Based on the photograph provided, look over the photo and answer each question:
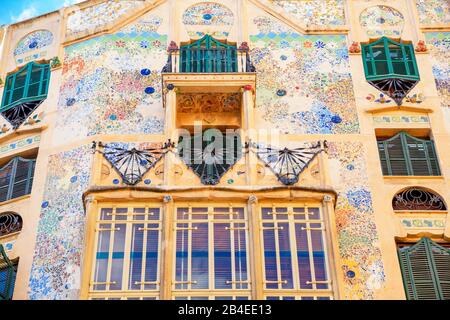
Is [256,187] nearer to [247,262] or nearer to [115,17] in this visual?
[247,262]

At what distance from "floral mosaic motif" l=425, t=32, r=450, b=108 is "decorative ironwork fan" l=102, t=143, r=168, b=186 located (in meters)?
6.72

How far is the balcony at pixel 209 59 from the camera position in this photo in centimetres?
2130

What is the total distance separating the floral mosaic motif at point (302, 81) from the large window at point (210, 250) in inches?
144

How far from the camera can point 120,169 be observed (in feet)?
62.2

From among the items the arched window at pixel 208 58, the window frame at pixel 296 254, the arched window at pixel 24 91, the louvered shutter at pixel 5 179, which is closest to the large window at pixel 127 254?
the window frame at pixel 296 254

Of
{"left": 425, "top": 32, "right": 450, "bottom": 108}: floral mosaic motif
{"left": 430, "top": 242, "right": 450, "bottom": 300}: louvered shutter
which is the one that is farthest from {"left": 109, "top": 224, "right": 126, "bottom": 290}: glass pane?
{"left": 425, "top": 32, "right": 450, "bottom": 108}: floral mosaic motif

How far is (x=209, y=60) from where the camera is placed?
848 inches

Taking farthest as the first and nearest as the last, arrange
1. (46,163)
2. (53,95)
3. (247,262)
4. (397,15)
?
(397,15)
(53,95)
(46,163)
(247,262)

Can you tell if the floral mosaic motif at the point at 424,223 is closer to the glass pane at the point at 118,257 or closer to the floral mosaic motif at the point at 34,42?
the glass pane at the point at 118,257

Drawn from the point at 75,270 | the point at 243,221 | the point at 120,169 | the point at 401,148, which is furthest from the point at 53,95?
the point at 401,148

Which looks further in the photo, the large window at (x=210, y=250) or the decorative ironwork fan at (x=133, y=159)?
the decorative ironwork fan at (x=133, y=159)

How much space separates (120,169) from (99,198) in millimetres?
1360

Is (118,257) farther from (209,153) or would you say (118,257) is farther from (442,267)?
(442,267)

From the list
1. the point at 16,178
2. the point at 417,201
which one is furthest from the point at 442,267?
the point at 16,178
